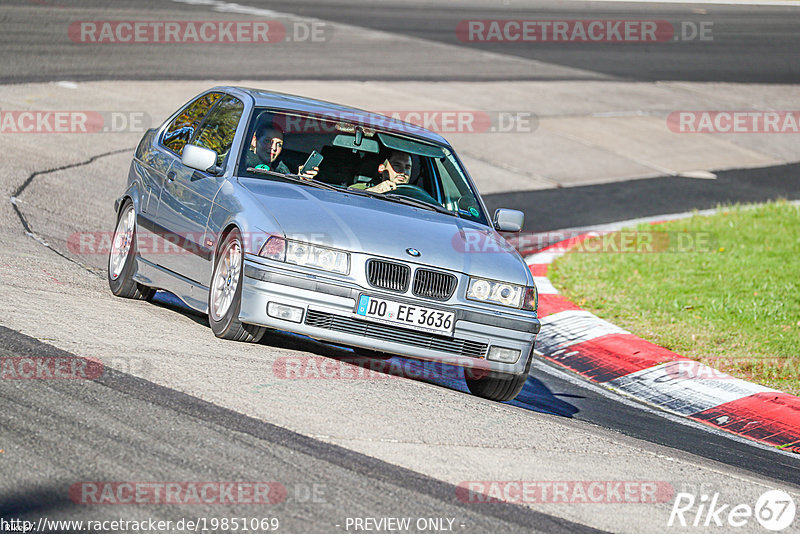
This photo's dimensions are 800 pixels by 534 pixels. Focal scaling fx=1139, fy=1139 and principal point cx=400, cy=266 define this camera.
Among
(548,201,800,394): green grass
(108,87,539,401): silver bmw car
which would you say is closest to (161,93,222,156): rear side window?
(108,87,539,401): silver bmw car

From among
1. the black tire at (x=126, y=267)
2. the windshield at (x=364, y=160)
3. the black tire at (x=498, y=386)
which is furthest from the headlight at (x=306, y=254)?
the black tire at (x=126, y=267)

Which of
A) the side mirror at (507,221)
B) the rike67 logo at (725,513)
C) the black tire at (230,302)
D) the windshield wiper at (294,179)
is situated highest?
the windshield wiper at (294,179)

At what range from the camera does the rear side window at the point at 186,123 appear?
847 cm

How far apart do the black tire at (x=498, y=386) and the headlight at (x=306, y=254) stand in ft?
4.29

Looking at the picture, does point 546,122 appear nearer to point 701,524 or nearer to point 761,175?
point 761,175

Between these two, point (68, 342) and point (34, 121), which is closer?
point (68, 342)

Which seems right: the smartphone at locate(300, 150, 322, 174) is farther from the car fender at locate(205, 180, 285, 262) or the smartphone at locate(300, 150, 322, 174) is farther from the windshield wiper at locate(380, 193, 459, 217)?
the car fender at locate(205, 180, 285, 262)

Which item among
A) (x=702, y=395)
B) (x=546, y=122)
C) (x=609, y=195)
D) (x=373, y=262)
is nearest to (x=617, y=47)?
(x=546, y=122)

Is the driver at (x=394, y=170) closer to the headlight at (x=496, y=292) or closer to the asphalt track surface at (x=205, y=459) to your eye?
the headlight at (x=496, y=292)

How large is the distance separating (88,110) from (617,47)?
60.7ft

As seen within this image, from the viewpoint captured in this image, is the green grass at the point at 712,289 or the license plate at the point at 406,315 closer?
the license plate at the point at 406,315

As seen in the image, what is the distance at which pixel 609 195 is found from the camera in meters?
16.5

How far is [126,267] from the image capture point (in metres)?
8.15

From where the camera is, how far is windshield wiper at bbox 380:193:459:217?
7684 mm
